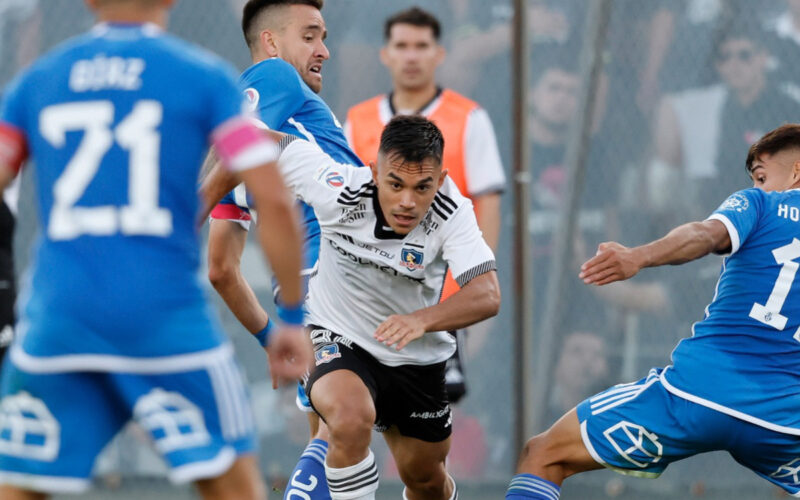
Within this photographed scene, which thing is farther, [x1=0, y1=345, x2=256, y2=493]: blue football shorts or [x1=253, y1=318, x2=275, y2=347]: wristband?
[x1=253, y1=318, x2=275, y2=347]: wristband

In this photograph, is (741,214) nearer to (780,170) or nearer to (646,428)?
(780,170)

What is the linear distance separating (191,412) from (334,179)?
1749 mm

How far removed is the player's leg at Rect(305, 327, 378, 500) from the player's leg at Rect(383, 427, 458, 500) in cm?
41

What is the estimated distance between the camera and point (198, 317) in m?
3.07

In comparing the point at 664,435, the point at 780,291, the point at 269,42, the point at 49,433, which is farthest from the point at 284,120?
the point at 49,433

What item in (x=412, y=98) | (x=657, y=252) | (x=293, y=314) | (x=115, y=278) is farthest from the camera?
(x=412, y=98)

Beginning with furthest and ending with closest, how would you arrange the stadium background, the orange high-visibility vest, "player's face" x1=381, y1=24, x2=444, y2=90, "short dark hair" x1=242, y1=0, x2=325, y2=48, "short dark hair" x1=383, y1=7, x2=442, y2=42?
the stadium background, "short dark hair" x1=383, y1=7, x2=442, y2=42, "player's face" x1=381, y1=24, x2=444, y2=90, the orange high-visibility vest, "short dark hair" x1=242, y1=0, x2=325, y2=48

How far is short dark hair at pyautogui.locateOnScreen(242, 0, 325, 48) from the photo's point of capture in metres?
5.57

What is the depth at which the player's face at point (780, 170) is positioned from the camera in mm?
4703

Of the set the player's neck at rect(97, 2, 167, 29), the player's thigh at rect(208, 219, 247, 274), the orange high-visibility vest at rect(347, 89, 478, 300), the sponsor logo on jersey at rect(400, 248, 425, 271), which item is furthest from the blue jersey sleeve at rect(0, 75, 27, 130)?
the orange high-visibility vest at rect(347, 89, 478, 300)

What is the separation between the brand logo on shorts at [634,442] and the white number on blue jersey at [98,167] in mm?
2222

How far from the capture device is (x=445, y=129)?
667cm

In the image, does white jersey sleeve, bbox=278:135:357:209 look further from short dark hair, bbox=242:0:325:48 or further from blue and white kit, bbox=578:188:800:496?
blue and white kit, bbox=578:188:800:496

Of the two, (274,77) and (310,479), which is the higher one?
(274,77)
